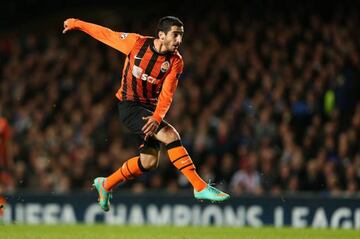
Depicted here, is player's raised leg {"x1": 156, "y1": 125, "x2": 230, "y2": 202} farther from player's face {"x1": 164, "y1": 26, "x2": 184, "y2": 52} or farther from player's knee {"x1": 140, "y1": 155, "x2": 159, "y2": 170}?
player's face {"x1": 164, "y1": 26, "x2": 184, "y2": 52}

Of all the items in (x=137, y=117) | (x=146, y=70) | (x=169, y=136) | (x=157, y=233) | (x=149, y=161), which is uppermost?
(x=146, y=70)

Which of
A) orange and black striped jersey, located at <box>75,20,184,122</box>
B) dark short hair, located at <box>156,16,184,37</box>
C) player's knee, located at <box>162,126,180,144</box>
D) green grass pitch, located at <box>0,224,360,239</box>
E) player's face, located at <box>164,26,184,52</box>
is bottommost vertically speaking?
green grass pitch, located at <box>0,224,360,239</box>

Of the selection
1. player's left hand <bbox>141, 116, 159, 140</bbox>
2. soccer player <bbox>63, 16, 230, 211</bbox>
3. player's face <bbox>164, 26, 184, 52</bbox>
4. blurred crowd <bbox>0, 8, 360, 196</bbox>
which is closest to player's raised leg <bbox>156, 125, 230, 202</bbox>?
soccer player <bbox>63, 16, 230, 211</bbox>

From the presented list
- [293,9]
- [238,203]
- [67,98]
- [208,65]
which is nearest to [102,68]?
[67,98]

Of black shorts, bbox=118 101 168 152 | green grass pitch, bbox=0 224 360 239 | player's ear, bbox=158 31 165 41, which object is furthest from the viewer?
green grass pitch, bbox=0 224 360 239

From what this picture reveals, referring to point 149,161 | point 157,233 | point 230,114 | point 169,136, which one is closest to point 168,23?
point 169,136

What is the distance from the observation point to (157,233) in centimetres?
1162

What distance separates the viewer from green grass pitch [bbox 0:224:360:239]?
1080 centimetres

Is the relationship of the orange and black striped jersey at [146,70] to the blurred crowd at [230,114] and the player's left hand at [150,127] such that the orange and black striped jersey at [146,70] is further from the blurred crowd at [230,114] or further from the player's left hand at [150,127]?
the blurred crowd at [230,114]

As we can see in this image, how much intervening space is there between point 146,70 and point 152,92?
0.97ft

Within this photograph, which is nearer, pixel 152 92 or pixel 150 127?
pixel 150 127

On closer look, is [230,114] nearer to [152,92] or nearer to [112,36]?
[152,92]

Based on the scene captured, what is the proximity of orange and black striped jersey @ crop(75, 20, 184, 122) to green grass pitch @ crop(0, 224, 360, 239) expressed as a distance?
5.87ft

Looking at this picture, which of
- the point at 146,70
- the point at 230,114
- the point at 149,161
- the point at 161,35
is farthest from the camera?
the point at 230,114
